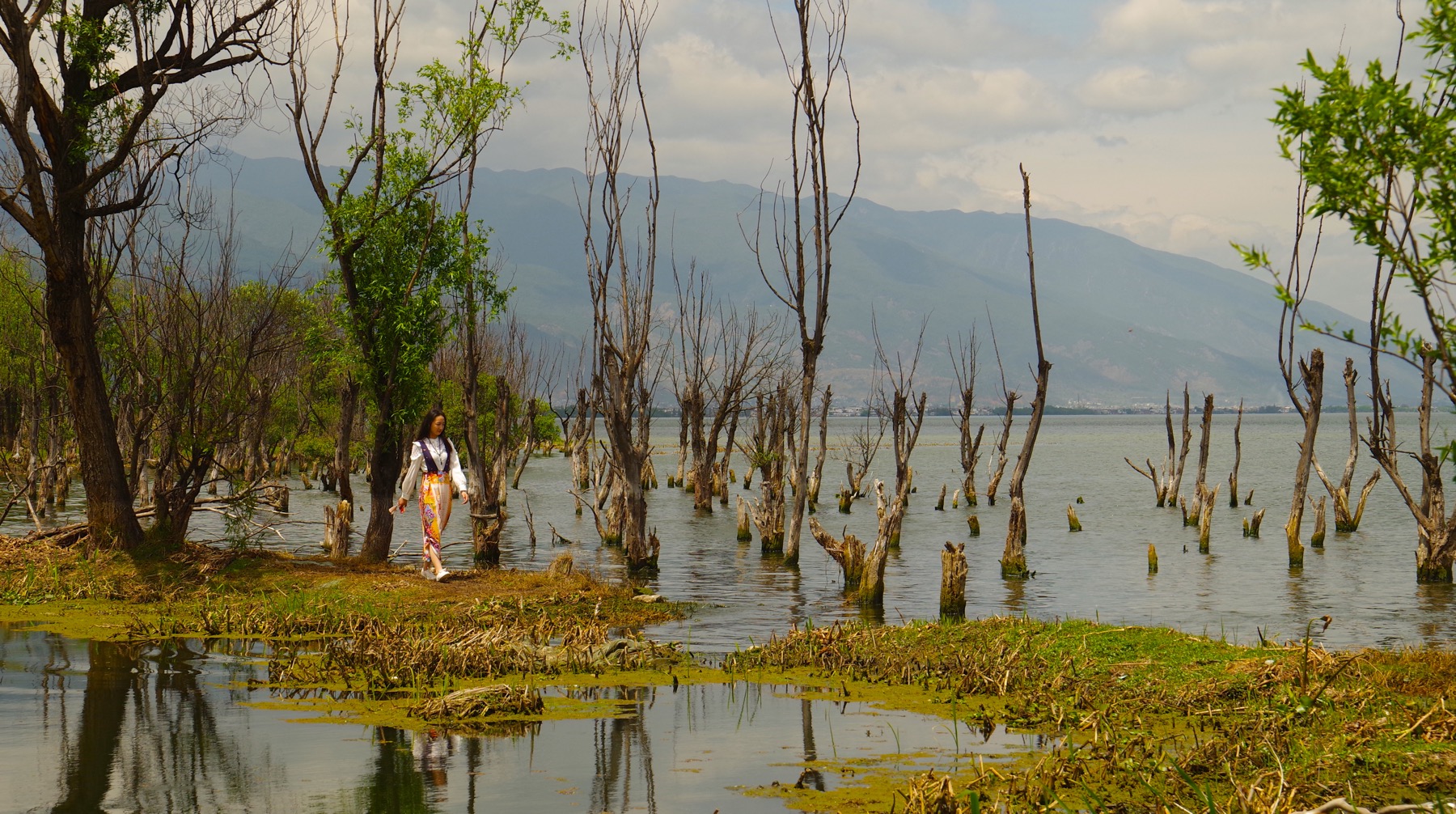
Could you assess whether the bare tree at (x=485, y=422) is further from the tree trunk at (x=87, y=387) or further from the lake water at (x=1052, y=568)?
the tree trunk at (x=87, y=387)

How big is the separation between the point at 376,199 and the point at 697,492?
26393mm

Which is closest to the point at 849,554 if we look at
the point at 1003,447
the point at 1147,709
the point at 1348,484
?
the point at 1147,709

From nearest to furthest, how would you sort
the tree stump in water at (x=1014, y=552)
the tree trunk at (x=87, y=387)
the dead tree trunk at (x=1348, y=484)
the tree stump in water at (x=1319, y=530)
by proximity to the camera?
the tree trunk at (x=87, y=387), the tree stump in water at (x=1014, y=552), the dead tree trunk at (x=1348, y=484), the tree stump in water at (x=1319, y=530)

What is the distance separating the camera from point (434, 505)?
680 inches

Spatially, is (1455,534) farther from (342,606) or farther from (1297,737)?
(342,606)

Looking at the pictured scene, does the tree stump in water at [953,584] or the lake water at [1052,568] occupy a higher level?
the tree stump in water at [953,584]

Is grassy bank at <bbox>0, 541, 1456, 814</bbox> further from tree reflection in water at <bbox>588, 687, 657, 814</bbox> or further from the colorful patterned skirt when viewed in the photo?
the colorful patterned skirt

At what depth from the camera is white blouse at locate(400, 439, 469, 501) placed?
17.3 metres

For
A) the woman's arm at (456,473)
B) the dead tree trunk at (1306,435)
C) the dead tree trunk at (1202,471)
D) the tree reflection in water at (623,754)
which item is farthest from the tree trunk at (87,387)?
the dead tree trunk at (1202,471)

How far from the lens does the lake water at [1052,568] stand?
62.3ft

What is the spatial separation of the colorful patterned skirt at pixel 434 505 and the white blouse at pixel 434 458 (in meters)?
0.13

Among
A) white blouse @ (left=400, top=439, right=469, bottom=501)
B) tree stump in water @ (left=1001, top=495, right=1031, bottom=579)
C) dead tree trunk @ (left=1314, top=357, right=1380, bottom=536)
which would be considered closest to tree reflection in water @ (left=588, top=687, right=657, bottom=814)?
white blouse @ (left=400, top=439, right=469, bottom=501)

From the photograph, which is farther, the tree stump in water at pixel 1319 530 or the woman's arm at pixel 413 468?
the tree stump in water at pixel 1319 530

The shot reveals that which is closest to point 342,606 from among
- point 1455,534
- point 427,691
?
point 427,691
